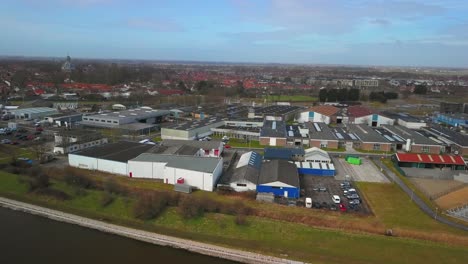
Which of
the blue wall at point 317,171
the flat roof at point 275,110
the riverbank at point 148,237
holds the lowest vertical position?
the riverbank at point 148,237

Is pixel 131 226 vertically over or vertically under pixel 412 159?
under

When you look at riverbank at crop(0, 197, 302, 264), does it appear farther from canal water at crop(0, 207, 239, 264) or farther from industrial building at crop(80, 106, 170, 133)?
industrial building at crop(80, 106, 170, 133)

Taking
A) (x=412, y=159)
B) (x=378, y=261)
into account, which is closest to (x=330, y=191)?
(x=378, y=261)

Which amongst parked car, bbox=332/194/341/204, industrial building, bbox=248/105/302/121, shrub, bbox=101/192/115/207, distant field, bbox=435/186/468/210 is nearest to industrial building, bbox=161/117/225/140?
industrial building, bbox=248/105/302/121

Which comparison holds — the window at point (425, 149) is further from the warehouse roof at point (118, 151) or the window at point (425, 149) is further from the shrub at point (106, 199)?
the shrub at point (106, 199)

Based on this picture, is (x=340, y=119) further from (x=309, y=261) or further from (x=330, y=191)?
(x=309, y=261)

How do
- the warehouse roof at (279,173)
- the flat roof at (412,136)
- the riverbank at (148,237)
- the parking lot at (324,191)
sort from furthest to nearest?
1. the flat roof at (412,136)
2. the warehouse roof at (279,173)
3. the parking lot at (324,191)
4. the riverbank at (148,237)

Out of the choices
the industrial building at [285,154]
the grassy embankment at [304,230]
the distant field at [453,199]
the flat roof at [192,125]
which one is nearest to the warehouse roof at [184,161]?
the grassy embankment at [304,230]

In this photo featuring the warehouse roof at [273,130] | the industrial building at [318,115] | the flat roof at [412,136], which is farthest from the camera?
the industrial building at [318,115]

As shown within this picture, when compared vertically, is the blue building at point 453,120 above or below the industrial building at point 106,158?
above

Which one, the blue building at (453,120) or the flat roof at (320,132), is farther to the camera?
the blue building at (453,120)
